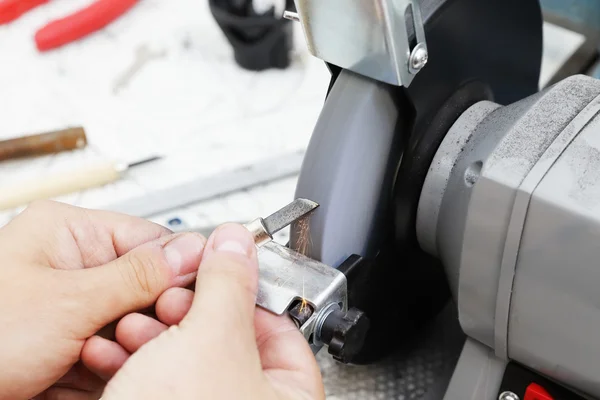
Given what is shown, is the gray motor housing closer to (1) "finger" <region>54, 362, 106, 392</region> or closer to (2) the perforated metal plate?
(2) the perforated metal plate

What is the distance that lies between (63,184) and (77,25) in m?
0.31

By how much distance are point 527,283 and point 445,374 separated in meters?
0.23

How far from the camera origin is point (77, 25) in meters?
0.93

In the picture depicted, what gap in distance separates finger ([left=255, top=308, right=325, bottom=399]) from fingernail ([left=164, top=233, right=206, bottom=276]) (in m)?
0.06

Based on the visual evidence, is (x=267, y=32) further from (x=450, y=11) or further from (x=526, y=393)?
(x=526, y=393)

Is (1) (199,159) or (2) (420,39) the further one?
(1) (199,159)

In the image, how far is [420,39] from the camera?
0.41 m

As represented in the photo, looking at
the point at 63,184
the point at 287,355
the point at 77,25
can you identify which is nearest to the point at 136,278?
the point at 287,355

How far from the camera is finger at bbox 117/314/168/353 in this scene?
1.26ft

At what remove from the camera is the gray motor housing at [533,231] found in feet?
1.16

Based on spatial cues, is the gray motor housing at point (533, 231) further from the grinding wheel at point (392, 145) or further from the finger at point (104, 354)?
the finger at point (104, 354)

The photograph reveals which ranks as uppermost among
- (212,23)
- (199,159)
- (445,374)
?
(212,23)

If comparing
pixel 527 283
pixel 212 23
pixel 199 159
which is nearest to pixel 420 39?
pixel 527 283

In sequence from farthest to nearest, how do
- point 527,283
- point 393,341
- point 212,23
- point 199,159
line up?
point 212,23, point 199,159, point 393,341, point 527,283
